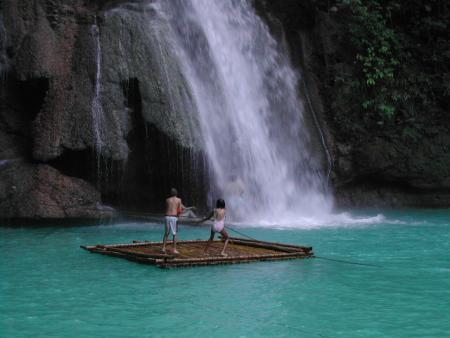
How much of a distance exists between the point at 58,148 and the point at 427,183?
1228cm

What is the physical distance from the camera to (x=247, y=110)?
1811 centimetres

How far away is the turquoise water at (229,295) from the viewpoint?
604cm

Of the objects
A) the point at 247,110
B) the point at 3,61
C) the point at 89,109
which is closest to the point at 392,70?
the point at 247,110

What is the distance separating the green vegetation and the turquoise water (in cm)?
931

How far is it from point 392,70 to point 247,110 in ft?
17.8

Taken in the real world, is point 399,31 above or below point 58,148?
above

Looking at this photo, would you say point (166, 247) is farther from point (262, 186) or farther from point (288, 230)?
point (262, 186)

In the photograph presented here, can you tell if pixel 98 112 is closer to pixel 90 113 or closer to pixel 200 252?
pixel 90 113

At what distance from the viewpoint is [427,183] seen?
20422 mm

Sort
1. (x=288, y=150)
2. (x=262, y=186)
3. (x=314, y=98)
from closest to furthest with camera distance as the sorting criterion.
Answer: (x=262, y=186) < (x=288, y=150) < (x=314, y=98)

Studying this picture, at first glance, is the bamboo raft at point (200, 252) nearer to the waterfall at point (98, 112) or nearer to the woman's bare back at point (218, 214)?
the woman's bare back at point (218, 214)

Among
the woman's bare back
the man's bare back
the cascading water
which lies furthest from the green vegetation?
the man's bare back

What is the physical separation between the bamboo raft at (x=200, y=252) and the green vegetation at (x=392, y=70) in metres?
10.3

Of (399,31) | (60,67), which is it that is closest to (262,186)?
(60,67)
